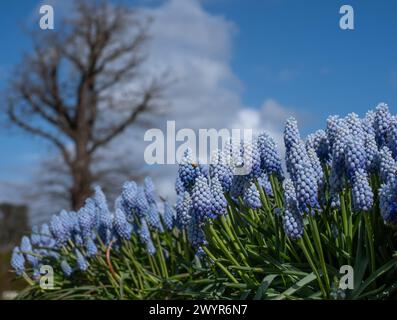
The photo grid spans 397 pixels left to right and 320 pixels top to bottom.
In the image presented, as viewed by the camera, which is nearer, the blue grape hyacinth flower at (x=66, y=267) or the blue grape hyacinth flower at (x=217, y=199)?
the blue grape hyacinth flower at (x=217, y=199)

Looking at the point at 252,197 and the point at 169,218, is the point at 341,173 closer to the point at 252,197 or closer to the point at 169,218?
the point at 252,197

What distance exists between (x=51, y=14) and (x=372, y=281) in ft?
7.21

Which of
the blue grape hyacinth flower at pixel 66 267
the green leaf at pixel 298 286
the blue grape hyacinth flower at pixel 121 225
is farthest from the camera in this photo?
the blue grape hyacinth flower at pixel 66 267

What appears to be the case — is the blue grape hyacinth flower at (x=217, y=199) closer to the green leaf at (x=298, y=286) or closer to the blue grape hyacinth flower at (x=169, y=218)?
the green leaf at (x=298, y=286)

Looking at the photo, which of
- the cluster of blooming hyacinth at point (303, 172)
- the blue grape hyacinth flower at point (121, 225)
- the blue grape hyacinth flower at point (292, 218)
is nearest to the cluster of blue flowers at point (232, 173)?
the cluster of blooming hyacinth at point (303, 172)

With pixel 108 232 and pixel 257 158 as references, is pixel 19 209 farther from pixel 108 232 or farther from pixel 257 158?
pixel 257 158

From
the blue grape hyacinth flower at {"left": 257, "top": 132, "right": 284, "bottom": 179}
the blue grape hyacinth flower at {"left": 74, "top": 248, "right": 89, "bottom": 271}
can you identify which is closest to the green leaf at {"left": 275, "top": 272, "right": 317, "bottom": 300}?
the blue grape hyacinth flower at {"left": 257, "top": 132, "right": 284, "bottom": 179}

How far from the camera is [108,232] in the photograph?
3473 millimetres

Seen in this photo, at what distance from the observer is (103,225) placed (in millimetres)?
3430

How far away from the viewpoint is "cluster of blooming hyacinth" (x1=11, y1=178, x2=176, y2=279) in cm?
320

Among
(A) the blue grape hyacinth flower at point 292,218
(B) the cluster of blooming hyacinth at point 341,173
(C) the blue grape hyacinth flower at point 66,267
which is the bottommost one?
(C) the blue grape hyacinth flower at point 66,267

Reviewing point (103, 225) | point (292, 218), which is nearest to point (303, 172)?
point (292, 218)

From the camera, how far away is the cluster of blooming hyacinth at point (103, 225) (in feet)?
10.5

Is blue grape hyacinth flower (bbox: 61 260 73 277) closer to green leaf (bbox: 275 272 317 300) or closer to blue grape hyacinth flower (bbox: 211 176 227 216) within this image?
blue grape hyacinth flower (bbox: 211 176 227 216)
